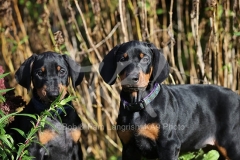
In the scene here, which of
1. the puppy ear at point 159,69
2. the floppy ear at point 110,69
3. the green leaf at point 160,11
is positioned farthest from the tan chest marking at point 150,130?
the green leaf at point 160,11

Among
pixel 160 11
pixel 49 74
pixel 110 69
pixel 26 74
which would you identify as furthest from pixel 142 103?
pixel 160 11

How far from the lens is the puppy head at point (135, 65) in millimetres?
4965

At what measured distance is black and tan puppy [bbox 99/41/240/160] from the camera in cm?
505

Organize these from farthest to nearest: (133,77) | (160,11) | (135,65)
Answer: (160,11)
(135,65)
(133,77)

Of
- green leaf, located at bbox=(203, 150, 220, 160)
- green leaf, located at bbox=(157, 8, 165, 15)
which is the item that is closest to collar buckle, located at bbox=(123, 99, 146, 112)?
green leaf, located at bbox=(203, 150, 220, 160)

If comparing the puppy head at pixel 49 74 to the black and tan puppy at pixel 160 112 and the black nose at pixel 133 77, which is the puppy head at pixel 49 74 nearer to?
the black and tan puppy at pixel 160 112

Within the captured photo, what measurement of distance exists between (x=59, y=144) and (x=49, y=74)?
666 millimetres

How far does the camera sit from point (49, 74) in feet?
17.0

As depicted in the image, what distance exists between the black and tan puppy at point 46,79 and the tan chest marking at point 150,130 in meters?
0.64

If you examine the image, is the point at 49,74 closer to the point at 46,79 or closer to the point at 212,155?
the point at 46,79

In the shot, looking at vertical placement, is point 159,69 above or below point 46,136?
above

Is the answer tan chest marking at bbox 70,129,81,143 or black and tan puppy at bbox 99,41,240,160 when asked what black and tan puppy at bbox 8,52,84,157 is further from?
black and tan puppy at bbox 99,41,240,160

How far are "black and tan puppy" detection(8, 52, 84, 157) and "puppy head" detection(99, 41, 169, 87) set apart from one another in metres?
0.34

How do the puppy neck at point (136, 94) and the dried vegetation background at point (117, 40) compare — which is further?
the dried vegetation background at point (117, 40)
